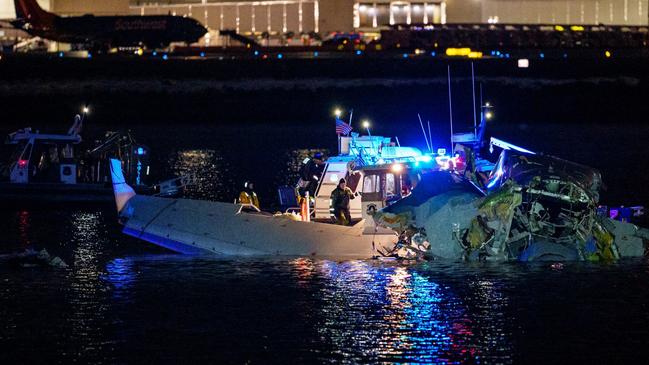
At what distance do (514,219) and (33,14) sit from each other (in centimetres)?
9607

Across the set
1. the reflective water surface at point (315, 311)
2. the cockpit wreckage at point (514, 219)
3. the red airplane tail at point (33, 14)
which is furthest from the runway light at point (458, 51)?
the cockpit wreckage at point (514, 219)

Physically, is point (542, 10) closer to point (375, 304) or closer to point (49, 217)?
point (49, 217)

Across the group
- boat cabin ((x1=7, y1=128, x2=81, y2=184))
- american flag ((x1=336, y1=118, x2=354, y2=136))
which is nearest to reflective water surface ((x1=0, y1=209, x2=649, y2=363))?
american flag ((x1=336, y1=118, x2=354, y2=136))

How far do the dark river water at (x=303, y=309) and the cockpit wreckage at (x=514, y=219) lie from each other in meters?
0.41

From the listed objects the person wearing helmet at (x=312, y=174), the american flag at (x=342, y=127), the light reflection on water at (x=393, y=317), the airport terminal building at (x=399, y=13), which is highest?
the airport terminal building at (x=399, y=13)

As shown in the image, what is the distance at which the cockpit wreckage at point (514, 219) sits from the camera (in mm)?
28219

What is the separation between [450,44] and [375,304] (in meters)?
92.1

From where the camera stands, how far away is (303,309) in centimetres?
2531

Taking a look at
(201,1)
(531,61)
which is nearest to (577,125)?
(531,61)

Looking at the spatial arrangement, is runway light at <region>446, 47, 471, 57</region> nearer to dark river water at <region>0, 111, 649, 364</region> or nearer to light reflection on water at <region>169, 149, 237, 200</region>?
light reflection on water at <region>169, 149, 237, 200</region>

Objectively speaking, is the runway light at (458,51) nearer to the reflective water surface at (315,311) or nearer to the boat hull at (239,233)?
the boat hull at (239,233)

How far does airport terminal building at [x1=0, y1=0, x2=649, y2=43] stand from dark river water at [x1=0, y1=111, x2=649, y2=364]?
89250 mm

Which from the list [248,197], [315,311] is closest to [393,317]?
[315,311]

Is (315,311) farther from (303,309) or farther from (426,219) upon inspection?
(426,219)
